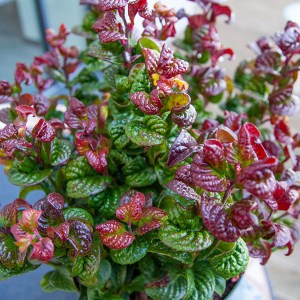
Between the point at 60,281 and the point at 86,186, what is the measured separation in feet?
0.47

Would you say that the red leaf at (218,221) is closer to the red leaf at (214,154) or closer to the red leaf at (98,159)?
the red leaf at (214,154)

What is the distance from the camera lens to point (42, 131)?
53 centimetres

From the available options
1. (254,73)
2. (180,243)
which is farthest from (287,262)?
(180,243)

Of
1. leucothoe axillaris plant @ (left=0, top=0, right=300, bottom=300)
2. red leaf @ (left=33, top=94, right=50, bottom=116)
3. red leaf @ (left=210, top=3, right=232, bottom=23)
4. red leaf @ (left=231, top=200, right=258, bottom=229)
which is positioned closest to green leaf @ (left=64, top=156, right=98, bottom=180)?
leucothoe axillaris plant @ (left=0, top=0, right=300, bottom=300)

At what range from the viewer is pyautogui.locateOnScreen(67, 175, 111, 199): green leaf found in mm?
568

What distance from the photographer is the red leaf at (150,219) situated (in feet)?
1.66

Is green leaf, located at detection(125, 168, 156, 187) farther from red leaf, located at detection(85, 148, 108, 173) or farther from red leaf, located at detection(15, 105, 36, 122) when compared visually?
red leaf, located at detection(15, 105, 36, 122)

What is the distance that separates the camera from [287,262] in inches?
54.5

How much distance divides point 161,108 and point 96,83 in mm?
287

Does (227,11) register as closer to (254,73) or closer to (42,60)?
(254,73)

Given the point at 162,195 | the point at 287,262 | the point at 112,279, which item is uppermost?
the point at 162,195

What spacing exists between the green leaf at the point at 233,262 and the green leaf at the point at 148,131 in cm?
Result: 16

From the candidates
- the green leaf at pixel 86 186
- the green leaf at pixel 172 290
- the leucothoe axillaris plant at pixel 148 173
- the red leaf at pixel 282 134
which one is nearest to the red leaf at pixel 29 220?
the leucothoe axillaris plant at pixel 148 173

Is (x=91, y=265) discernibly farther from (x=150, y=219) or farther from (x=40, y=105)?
(x=40, y=105)
